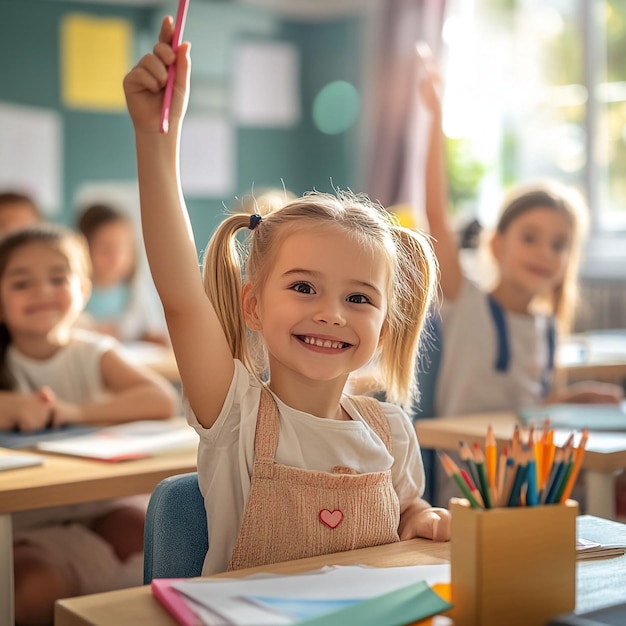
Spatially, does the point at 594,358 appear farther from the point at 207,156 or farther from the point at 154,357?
the point at 207,156

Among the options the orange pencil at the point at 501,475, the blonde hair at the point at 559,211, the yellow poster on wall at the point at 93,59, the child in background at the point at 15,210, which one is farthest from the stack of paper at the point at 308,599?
the yellow poster on wall at the point at 93,59

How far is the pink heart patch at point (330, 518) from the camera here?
1298 millimetres

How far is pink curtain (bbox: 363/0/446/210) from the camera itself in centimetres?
548

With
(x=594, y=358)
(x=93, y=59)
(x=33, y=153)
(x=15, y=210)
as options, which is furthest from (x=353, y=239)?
(x=93, y=59)

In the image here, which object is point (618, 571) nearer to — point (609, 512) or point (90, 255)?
point (609, 512)

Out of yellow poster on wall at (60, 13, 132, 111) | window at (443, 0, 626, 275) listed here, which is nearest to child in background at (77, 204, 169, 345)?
yellow poster on wall at (60, 13, 132, 111)

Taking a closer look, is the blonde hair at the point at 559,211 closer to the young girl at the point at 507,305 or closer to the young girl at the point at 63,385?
the young girl at the point at 507,305

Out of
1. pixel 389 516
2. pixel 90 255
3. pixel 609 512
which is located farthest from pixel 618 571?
pixel 90 255

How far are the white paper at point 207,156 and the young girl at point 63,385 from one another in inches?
119

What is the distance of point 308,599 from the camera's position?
997 millimetres

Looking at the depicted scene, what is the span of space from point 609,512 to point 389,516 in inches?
29.7

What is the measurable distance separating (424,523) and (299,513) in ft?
0.53

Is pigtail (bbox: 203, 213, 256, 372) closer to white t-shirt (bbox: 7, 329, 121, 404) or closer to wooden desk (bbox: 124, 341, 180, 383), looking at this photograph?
white t-shirt (bbox: 7, 329, 121, 404)

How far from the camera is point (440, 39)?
5383mm
